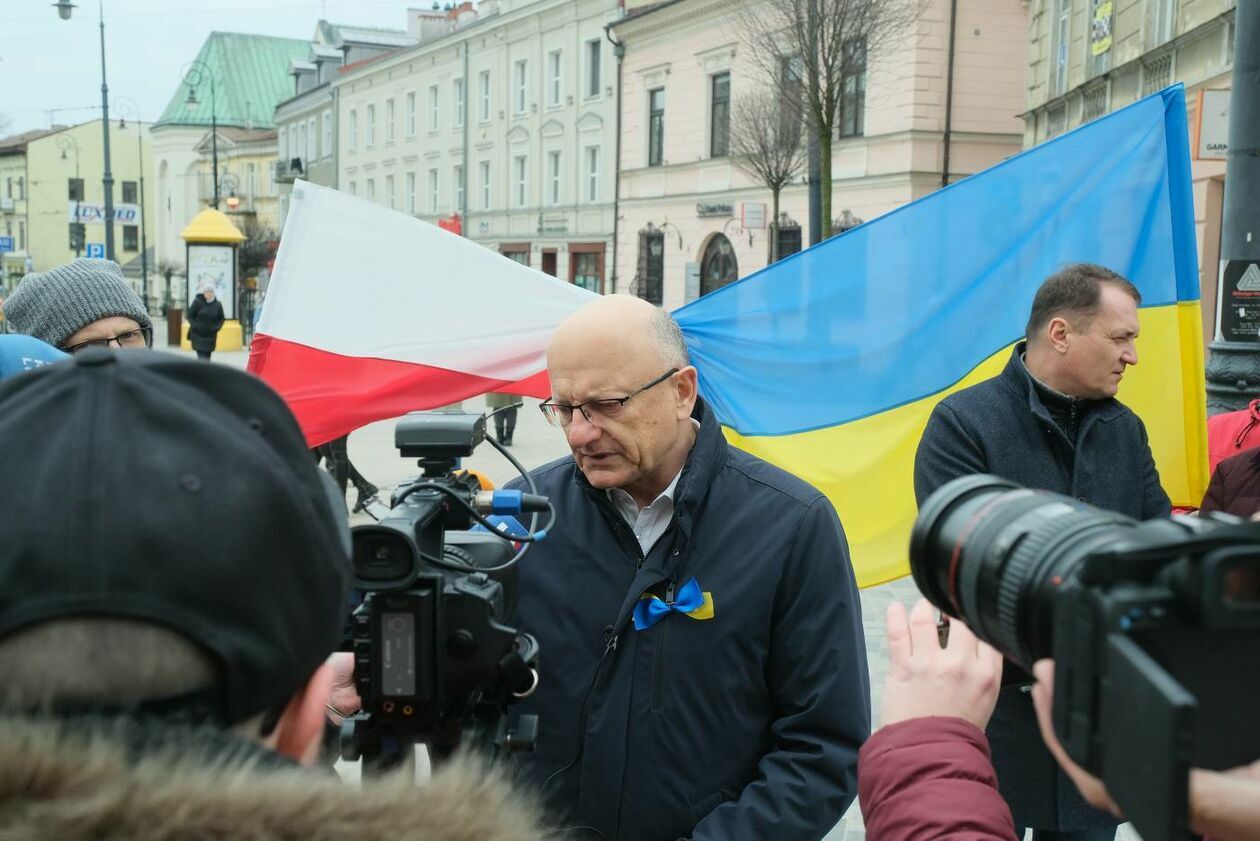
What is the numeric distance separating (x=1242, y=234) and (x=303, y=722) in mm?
5743

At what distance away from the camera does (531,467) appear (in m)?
→ 12.9

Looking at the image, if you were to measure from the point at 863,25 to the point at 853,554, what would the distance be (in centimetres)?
1848

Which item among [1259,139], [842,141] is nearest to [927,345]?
[1259,139]

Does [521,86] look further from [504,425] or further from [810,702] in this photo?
[810,702]

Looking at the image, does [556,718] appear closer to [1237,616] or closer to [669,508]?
[669,508]

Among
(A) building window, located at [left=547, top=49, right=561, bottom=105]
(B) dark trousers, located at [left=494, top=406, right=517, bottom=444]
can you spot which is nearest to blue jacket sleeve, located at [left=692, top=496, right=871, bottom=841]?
(B) dark trousers, located at [left=494, top=406, right=517, bottom=444]

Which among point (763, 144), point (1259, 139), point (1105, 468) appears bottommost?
point (1105, 468)

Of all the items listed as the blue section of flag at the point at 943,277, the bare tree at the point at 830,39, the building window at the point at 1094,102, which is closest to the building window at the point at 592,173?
the bare tree at the point at 830,39

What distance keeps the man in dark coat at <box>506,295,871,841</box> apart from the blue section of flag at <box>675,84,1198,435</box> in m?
2.58

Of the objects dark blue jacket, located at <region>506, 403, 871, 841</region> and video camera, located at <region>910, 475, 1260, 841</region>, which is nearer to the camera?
video camera, located at <region>910, 475, 1260, 841</region>

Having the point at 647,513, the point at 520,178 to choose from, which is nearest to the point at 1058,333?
the point at 647,513

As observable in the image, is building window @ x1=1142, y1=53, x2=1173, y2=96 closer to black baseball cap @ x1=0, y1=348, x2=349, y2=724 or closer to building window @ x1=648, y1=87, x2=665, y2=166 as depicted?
black baseball cap @ x1=0, y1=348, x2=349, y2=724

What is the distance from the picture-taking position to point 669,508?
8.88 feet

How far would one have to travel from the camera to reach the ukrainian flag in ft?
15.1
